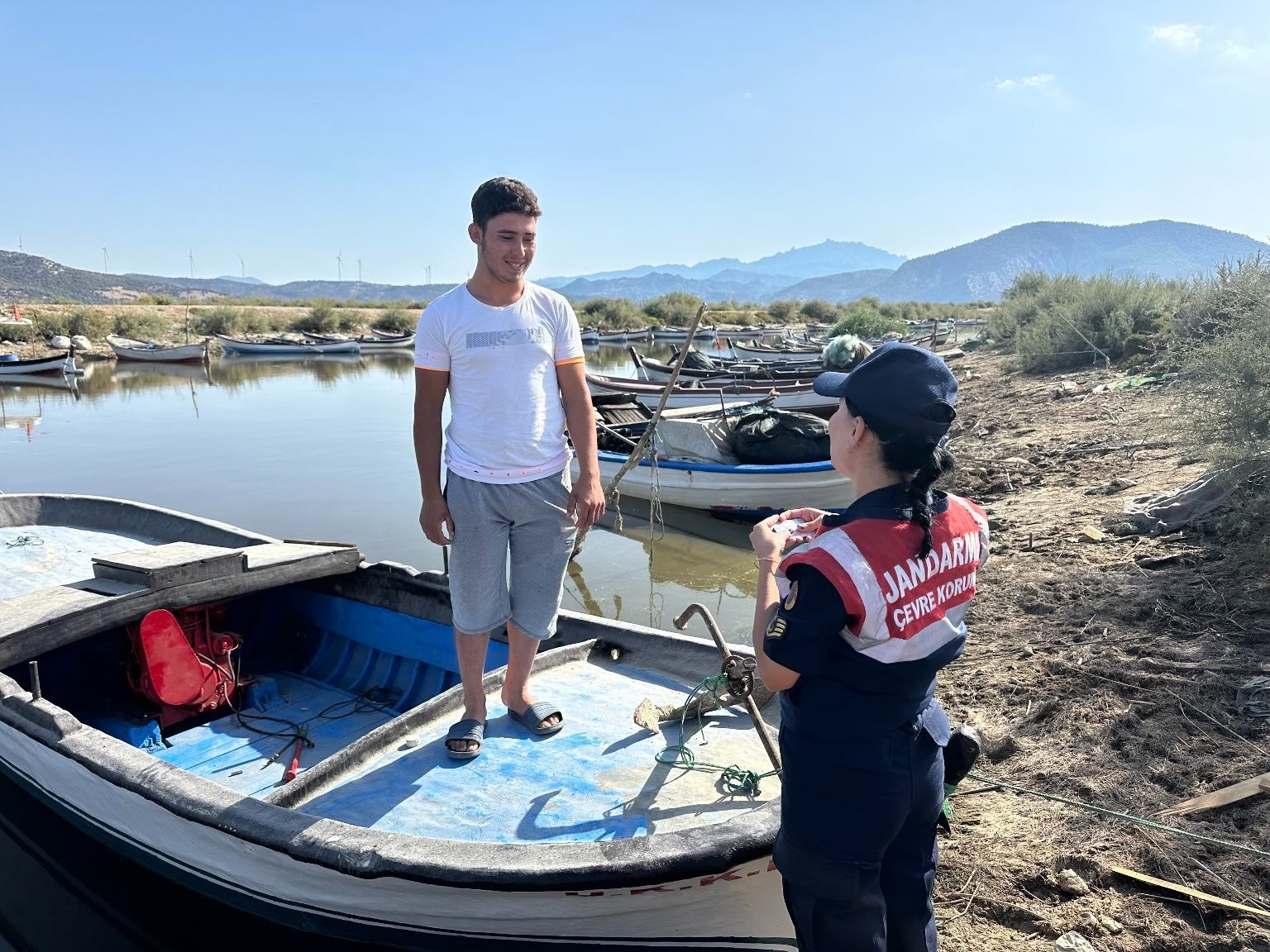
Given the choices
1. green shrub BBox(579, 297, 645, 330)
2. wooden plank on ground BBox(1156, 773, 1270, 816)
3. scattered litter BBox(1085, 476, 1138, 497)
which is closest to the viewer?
wooden plank on ground BBox(1156, 773, 1270, 816)

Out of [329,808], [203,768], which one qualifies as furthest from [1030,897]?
[203,768]

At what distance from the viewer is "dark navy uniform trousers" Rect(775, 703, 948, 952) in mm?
1663

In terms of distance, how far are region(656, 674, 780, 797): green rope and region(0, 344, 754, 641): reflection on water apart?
3889 mm

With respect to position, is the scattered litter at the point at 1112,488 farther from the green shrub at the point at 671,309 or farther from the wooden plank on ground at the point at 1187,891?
the green shrub at the point at 671,309

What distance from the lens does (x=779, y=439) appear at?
10242mm

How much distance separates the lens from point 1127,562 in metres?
6.02

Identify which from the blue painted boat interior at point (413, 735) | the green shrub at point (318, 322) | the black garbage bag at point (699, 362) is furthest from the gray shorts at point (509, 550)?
the green shrub at point (318, 322)

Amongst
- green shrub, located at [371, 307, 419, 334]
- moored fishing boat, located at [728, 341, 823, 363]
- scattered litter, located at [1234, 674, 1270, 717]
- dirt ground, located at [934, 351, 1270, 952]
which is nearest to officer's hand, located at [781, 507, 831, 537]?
dirt ground, located at [934, 351, 1270, 952]

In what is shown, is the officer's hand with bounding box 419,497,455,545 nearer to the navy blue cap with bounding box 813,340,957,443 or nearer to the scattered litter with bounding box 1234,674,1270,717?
the navy blue cap with bounding box 813,340,957,443

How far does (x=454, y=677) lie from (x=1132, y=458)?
7902mm

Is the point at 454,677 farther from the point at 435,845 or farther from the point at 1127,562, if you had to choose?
the point at 1127,562

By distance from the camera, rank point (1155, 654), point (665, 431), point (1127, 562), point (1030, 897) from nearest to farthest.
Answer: point (1030, 897) → point (1155, 654) → point (1127, 562) → point (665, 431)

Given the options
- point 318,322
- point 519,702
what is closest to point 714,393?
point 519,702

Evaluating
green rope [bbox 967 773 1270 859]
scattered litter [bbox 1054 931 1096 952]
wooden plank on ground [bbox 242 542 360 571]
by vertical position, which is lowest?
scattered litter [bbox 1054 931 1096 952]
